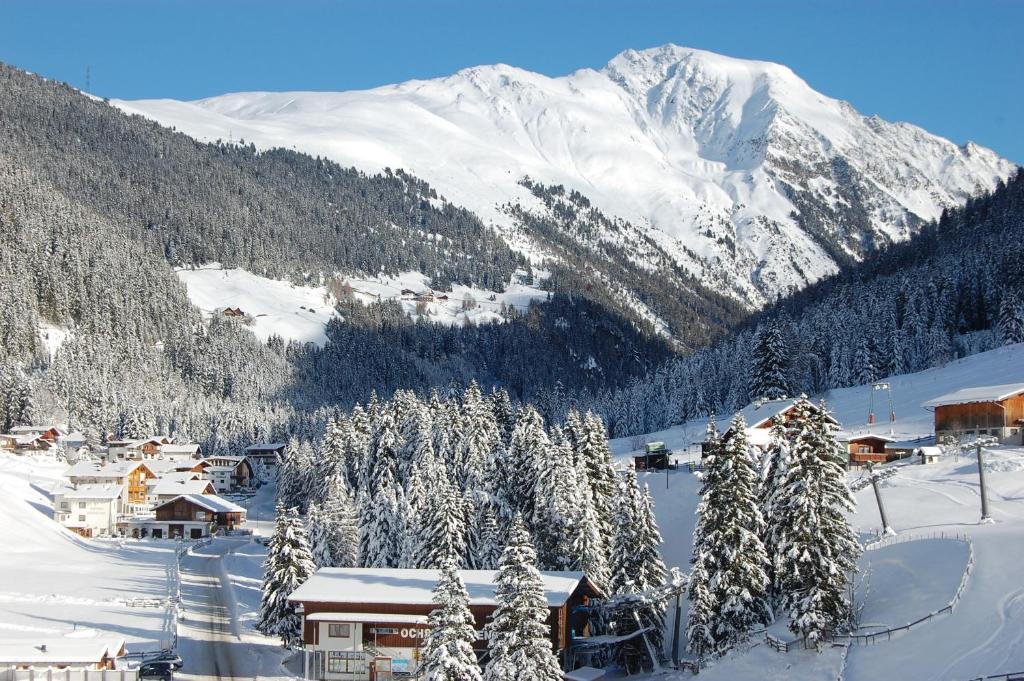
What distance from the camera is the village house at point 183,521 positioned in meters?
125

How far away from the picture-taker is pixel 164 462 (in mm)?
151125

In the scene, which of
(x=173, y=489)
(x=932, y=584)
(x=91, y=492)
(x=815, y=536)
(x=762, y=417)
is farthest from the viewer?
(x=173, y=489)

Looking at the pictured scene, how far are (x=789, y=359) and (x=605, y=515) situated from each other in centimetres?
6074

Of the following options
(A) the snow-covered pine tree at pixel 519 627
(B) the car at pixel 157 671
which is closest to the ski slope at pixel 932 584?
(A) the snow-covered pine tree at pixel 519 627

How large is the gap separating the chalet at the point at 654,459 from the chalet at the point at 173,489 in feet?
199

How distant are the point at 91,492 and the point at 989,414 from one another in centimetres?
9164

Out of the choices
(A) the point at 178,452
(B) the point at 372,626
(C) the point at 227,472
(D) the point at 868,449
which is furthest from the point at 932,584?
(A) the point at 178,452

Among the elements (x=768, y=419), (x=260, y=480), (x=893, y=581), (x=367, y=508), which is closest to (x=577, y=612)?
(x=893, y=581)

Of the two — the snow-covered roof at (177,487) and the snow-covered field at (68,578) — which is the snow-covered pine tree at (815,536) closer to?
the snow-covered field at (68,578)

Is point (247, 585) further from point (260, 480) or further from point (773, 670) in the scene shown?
point (260, 480)

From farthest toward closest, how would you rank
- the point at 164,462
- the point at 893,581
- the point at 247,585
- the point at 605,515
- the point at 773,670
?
1. the point at 164,462
2. the point at 247,585
3. the point at 605,515
4. the point at 893,581
5. the point at 773,670

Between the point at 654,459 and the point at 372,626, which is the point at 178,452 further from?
the point at 372,626

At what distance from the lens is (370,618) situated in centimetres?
5188

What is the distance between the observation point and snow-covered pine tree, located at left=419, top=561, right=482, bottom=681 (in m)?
39.0
